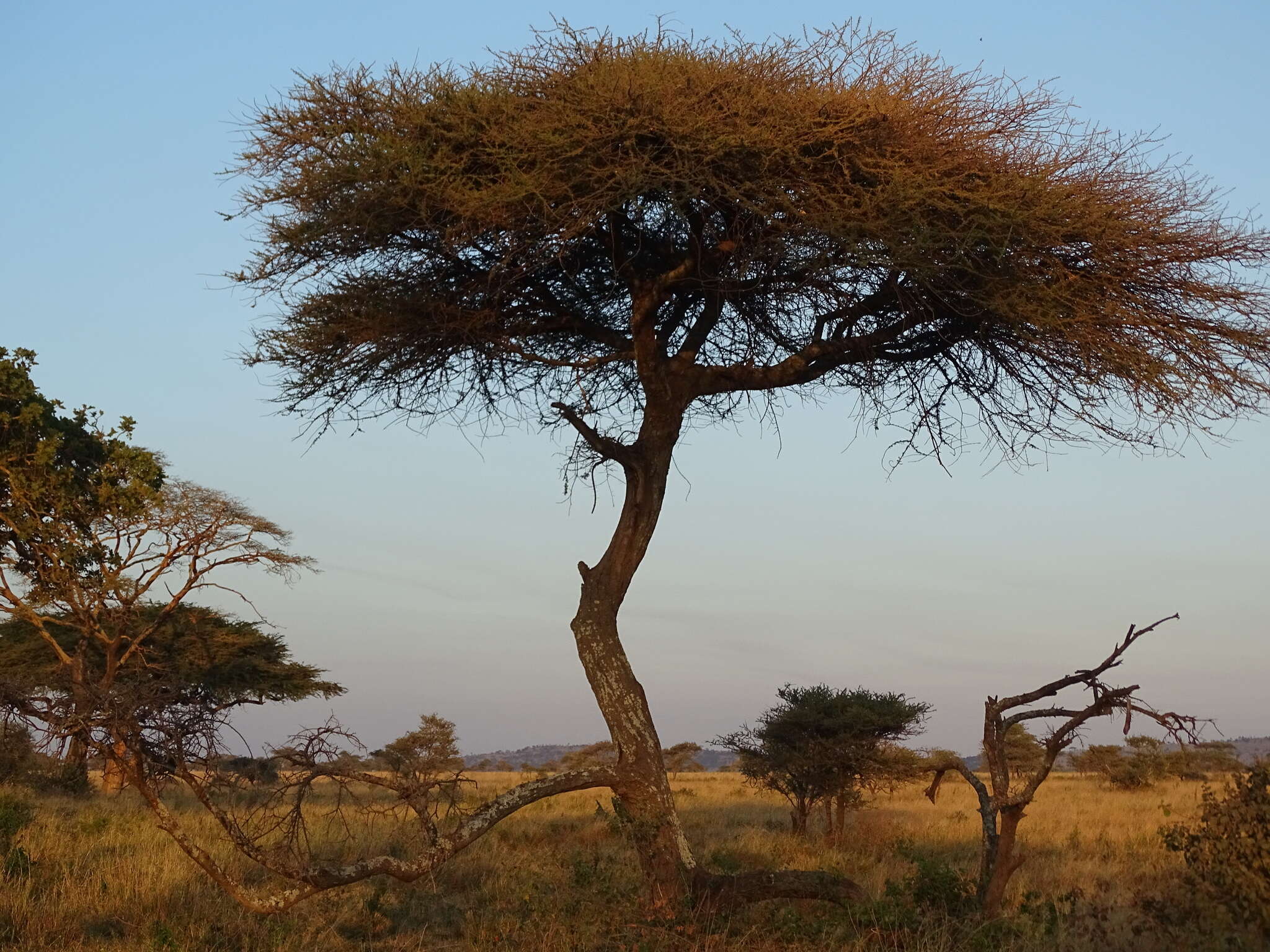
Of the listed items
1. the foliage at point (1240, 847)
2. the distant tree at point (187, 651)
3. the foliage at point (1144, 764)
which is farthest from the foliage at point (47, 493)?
the foliage at point (1144, 764)

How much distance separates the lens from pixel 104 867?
9.55m

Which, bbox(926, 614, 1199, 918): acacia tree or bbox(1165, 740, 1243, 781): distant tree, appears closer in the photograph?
bbox(926, 614, 1199, 918): acacia tree

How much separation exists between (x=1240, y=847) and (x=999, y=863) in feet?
4.91

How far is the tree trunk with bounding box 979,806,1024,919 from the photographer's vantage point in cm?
720

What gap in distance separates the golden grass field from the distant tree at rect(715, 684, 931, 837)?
0.94 metres

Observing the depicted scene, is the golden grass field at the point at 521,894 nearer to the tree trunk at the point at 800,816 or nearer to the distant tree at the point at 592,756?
the tree trunk at the point at 800,816

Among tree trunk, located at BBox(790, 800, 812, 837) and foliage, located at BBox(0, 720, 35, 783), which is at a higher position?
foliage, located at BBox(0, 720, 35, 783)

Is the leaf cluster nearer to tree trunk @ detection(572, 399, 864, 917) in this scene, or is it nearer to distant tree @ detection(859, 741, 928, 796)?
distant tree @ detection(859, 741, 928, 796)

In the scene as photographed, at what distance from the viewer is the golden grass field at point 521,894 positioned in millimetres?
6852

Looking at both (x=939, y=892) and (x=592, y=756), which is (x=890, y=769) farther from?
(x=592, y=756)

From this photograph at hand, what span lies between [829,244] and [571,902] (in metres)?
4.89

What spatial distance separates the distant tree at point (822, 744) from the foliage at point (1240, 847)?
10511 mm

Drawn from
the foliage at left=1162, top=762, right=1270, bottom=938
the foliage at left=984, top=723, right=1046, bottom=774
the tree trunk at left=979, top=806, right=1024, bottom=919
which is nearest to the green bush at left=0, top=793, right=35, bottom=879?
the tree trunk at left=979, top=806, right=1024, bottom=919

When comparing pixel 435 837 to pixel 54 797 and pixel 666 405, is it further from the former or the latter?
pixel 54 797
